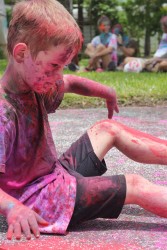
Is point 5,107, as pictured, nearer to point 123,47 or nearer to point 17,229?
point 17,229

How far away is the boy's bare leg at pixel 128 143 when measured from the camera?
228cm

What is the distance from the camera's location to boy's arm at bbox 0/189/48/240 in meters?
1.61

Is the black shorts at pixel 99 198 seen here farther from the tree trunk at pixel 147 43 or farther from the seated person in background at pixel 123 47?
the tree trunk at pixel 147 43

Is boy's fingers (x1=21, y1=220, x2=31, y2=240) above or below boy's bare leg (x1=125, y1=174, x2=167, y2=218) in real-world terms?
above

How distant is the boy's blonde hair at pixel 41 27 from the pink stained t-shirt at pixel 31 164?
0.22m

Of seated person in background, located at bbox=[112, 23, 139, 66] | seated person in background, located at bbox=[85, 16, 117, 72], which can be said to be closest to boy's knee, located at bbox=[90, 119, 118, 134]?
seated person in background, located at bbox=[85, 16, 117, 72]

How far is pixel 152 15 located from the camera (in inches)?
681

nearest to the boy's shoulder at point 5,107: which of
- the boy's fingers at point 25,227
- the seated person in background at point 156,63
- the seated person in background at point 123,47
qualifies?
the boy's fingers at point 25,227

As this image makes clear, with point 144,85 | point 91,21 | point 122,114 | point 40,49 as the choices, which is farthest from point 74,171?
point 91,21

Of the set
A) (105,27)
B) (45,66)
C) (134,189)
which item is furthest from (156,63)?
(45,66)

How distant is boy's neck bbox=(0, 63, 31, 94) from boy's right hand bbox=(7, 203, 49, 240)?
0.44 meters

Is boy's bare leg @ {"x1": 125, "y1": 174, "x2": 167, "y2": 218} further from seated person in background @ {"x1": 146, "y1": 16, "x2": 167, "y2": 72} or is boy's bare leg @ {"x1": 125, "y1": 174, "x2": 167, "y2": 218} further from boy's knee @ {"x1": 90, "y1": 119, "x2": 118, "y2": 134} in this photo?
seated person in background @ {"x1": 146, "y1": 16, "x2": 167, "y2": 72}

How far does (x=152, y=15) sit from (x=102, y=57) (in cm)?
806

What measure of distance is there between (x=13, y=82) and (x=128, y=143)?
613 millimetres
